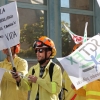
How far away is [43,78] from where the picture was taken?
490 cm

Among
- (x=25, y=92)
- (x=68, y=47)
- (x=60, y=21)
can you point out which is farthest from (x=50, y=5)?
(x=25, y=92)

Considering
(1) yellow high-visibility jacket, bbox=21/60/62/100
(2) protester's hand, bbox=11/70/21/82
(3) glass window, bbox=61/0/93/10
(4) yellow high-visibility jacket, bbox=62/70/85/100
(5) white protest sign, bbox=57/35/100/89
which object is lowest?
(4) yellow high-visibility jacket, bbox=62/70/85/100

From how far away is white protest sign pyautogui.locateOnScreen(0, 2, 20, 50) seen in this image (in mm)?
4773

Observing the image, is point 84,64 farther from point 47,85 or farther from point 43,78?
point 43,78

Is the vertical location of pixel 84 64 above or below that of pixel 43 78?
above

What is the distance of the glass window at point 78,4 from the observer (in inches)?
340

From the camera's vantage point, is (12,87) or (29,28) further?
(29,28)

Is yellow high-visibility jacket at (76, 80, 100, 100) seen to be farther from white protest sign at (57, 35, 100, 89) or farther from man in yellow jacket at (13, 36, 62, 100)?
man in yellow jacket at (13, 36, 62, 100)

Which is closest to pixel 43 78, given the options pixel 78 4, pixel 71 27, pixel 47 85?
pixel 47 85

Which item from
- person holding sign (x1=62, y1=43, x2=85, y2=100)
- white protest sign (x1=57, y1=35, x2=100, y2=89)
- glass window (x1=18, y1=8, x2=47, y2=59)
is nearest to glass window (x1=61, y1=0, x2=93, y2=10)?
glass window (x1=18, y1=8, x2=47, y2=59)

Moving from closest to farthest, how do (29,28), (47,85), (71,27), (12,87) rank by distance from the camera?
(47,85) → (12,87) → (29,28) → (71,27)

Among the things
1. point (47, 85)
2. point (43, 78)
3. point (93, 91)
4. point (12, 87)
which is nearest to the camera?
point (93, 91)

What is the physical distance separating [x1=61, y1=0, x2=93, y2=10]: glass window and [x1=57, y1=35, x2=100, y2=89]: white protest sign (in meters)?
4.47

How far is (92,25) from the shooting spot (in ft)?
30.0
